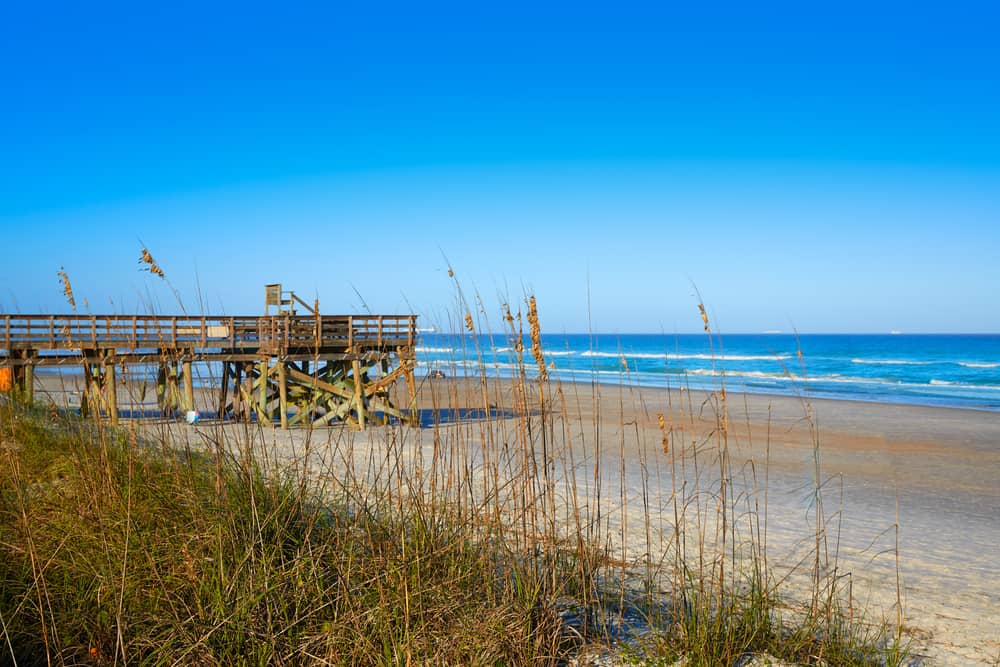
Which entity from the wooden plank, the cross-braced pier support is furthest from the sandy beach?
the wooden plank

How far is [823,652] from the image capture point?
157 inches

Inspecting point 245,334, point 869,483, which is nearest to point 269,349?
point 245,334

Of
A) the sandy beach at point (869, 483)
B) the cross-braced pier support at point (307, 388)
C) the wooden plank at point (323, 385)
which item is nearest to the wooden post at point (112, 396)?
the sandy beach at point (869, 483)

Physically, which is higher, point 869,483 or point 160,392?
point 160,392

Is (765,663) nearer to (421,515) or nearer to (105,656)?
(421,515)

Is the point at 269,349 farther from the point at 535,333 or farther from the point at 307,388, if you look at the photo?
the point at 535,333

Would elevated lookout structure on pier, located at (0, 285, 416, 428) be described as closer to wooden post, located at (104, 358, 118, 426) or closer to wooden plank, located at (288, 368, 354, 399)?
wooden plank, located at (288, 368, 354, 399)

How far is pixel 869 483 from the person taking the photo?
1233 cm

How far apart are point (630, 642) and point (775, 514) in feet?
19.6

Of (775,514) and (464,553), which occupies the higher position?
(464,553)

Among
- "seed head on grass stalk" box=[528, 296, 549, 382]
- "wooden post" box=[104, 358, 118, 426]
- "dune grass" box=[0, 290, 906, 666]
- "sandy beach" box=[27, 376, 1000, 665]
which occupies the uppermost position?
"seed head on grass stalk" box=[528, 296, 549, 382]

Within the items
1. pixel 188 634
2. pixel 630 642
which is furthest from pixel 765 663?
pixel 188 634

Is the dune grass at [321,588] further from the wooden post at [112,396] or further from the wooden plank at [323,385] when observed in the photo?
the wooden plank at [323,385]

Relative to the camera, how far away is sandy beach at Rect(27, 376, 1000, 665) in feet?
17.3
